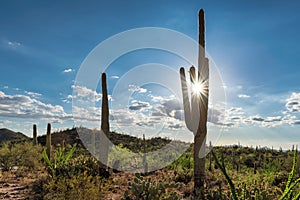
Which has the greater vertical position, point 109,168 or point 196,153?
point 196,153

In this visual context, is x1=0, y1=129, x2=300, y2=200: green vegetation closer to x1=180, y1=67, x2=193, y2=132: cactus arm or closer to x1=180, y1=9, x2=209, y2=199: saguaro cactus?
x1=180, y1=9, x2=209, y2=199: saguaro cactus

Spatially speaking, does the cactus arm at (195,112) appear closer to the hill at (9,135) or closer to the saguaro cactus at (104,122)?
the saguaro cactus at (104,122)

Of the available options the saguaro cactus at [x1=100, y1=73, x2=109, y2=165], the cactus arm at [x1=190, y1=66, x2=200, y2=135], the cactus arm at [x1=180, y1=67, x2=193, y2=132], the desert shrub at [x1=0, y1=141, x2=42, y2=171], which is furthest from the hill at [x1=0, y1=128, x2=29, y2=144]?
the cactus arm at [x1=190, y1=66, x2=200, y2=135]

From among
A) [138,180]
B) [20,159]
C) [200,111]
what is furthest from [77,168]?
[20,159]

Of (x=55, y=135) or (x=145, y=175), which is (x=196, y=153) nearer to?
(x=145, y=175)

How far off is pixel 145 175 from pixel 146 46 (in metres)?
4.27

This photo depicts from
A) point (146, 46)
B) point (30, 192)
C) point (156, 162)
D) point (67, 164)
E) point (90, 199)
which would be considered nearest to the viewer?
point (90, 199)

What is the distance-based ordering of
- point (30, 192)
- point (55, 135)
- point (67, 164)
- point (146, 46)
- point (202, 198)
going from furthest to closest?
point (55, 135)
point (146, 46)
point (67, 164)
point (30, 192)
point (202, 198)

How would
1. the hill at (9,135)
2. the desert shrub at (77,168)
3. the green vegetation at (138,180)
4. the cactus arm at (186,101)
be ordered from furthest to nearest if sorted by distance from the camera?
the hill at (9,135), the desert shrub at (77,168), the cactus arm at (186,101), the green vegetation at (138,180)

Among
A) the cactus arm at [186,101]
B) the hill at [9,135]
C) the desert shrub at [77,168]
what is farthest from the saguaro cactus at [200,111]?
the hill at [9,135]

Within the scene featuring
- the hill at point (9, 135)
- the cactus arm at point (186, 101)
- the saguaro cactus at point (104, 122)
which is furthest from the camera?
the hill at point (9, 135)

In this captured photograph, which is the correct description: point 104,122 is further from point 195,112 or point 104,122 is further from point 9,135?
point 9,135

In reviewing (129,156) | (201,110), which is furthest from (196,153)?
(129,156)

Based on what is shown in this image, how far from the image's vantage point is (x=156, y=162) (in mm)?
11812
